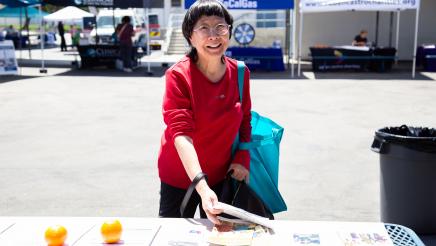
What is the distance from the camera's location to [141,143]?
7.48 meters

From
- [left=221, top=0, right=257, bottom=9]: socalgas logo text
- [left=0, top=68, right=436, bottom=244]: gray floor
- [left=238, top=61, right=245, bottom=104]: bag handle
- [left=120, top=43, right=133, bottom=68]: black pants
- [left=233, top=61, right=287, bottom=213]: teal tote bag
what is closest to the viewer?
[left=238, top=61, right=245, bottom=104]: bag handle

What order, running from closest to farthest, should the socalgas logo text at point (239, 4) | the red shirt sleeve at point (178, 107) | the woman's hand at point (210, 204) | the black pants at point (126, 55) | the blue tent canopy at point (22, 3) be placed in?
the woman's hand at point (210, 204) → the red shirt sleeve at point (178, 107) → the socalgas logo text at point (239, 4) → the black pants at point (126, 55) → the blue tent canopy at point (22, 3)

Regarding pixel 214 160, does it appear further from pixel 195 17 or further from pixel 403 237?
pixel 403 237

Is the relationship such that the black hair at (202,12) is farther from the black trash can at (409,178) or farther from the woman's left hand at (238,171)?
the black trash can at (409,178)

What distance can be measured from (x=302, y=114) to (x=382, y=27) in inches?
578

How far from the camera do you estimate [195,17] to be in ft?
7.60

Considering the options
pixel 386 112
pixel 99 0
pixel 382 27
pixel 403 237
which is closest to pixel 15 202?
pixel 403 237

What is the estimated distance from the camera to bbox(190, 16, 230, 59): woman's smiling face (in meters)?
2.30

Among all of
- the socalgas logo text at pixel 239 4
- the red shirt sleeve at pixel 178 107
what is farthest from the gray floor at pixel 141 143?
the socalgas logo text at pixel 239 4

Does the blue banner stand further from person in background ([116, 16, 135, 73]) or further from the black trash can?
the black trash can

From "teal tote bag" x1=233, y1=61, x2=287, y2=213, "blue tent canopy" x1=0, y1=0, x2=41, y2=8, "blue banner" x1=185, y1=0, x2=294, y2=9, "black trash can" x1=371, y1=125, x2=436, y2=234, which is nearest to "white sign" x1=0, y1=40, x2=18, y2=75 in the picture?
"blue tent canopy" x1=0, y1=0, x2=41, y2=8

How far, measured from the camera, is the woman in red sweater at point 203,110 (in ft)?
7.39

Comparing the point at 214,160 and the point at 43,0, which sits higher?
the point at 43,0

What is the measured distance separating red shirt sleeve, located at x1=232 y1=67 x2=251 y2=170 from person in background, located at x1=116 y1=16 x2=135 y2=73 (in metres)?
15.8
